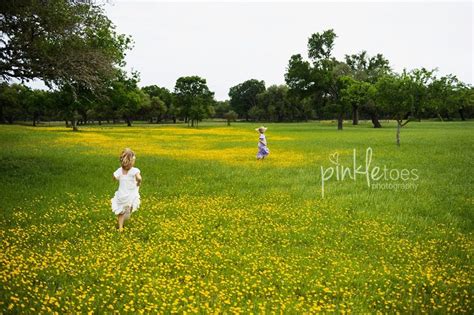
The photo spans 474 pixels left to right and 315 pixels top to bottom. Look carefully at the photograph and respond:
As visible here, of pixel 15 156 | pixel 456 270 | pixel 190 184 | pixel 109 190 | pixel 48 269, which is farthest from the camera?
pixel 15 156

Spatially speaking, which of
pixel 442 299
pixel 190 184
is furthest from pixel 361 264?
pixel 190 184

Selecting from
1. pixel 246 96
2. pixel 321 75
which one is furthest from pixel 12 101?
pixel 246 96

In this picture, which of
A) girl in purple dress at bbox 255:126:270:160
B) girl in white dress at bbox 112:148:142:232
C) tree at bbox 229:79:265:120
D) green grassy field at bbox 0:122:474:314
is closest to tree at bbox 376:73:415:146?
girl in purple dress at bbox 255:126:270:160

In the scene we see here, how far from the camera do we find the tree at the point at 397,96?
33.2m

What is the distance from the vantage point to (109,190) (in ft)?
47.0

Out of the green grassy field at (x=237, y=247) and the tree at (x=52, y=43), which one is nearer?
the green grassy field at (x=237, y=247)

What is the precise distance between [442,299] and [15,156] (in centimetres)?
2312

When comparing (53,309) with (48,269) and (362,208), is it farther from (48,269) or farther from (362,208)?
(362,208)

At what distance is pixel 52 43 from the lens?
57.2 ft

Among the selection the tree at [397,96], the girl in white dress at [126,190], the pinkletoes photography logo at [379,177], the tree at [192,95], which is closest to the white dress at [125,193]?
the girl in white dress at [126,190]

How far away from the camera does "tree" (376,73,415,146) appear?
3322 cm

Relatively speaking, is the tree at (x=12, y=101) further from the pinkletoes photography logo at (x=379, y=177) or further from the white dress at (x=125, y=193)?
the white dress at (x=125, y=193)

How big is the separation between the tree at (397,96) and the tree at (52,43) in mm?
25846

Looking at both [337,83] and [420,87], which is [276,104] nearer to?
[337,83]
